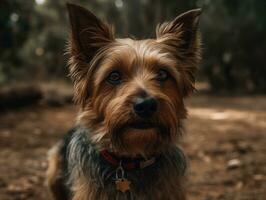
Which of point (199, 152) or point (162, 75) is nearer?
point (162, 75)

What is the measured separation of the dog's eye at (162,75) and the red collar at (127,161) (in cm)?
75

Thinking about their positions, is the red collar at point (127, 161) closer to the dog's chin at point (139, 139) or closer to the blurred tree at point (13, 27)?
the dog's chin at point (139, 139)

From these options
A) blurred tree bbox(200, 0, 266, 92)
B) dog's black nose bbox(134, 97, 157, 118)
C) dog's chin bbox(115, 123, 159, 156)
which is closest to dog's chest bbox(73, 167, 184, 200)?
dog's chin bbox(115, 123, 159, 156)

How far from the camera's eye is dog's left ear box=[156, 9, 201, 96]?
4945 millimetres

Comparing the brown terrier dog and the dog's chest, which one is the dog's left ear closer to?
the brown terrier dog

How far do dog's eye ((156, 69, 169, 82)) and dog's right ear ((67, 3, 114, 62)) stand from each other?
2.09 ft

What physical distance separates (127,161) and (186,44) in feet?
4.44

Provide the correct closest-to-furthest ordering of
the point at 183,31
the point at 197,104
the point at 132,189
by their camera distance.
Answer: the point at 132,189 < the point at 183,31 < the point at 197,104

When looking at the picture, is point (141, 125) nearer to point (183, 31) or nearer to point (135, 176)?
point (135, 176)

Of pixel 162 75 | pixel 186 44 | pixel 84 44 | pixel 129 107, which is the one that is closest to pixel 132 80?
pixel 162 75

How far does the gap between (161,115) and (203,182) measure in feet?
9.48

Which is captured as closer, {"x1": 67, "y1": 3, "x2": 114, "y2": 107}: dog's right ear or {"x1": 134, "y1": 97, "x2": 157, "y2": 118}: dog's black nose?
{"x1": 134, "y1": 97, "x2": 157, "y2": 118}: dog's black nose

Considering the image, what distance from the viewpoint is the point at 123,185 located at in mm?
4461

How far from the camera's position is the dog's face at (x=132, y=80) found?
4.28 m
